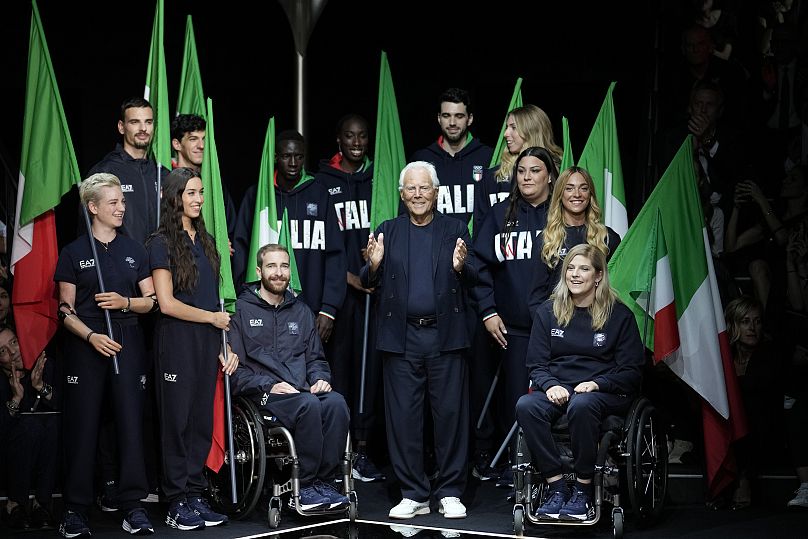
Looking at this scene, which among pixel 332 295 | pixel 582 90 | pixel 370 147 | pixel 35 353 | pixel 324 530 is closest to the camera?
pixel 324 530

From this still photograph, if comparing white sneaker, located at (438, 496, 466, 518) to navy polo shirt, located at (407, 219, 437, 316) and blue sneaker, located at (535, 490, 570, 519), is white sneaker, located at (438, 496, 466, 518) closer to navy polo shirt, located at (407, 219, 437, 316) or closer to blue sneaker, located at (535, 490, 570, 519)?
blue sneaker, located at (535, 490, 570, 519)

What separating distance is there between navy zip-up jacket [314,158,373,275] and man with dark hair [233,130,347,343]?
103 millimetres

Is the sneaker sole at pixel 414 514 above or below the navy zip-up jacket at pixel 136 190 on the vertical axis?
below

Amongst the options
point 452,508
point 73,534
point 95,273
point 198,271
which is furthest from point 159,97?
point 452,508

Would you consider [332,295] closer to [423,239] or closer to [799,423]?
[423,239]

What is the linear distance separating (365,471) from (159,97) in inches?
83.3

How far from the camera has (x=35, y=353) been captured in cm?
559

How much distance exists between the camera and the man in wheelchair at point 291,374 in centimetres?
547

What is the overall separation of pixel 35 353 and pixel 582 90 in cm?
376

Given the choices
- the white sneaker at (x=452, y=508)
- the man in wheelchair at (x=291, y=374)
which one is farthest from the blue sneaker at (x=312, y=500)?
the white sneaker at (x=452, y=508)

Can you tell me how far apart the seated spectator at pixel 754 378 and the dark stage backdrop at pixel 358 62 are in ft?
5.41

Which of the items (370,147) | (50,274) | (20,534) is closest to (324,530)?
(20,534)

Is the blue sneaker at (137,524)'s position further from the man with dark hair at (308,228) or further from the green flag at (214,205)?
the man with dark hair at (308,228)

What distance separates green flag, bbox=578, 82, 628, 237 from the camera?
6.46m
